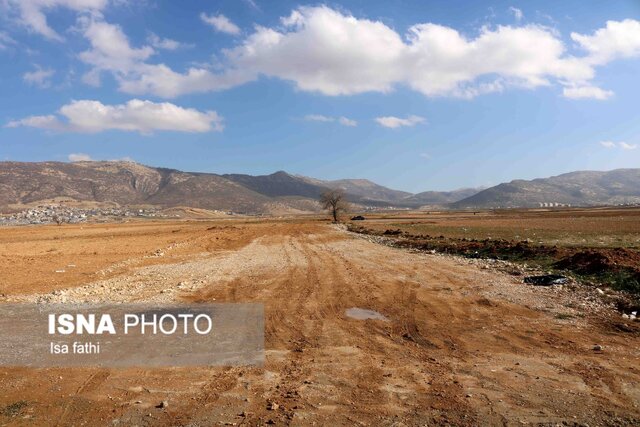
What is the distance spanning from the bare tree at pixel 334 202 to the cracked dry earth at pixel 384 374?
94.1 meters

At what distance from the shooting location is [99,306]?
12992 mm

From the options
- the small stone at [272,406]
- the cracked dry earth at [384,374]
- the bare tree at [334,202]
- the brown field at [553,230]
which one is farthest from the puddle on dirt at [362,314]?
the bare tree at [334,202]

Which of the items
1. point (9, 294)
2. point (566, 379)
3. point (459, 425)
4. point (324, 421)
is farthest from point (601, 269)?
point (9, 294)

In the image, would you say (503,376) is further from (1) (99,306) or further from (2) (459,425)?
(1) (99,306)

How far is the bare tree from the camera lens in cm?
10919

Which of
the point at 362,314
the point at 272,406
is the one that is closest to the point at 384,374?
the point at 272,406

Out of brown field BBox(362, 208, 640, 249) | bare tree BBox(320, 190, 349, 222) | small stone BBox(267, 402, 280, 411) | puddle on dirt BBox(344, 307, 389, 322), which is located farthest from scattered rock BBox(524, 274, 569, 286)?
bare tree BBox(320, 190, 349, 222)

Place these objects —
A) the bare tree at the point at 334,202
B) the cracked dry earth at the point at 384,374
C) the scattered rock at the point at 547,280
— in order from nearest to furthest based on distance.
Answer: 1. the cracked dry earth at the point at 384,374
2. the scattered rock at the point at 547,280
3. the bare tree at the point at 334,202

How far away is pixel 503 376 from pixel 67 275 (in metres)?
19.5

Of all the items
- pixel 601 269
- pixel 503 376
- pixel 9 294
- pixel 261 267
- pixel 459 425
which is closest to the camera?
pixel 459 425

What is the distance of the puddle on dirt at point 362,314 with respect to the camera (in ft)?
39.7

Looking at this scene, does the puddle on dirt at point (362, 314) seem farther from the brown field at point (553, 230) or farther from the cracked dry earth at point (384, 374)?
the brown field at point (553, 230)

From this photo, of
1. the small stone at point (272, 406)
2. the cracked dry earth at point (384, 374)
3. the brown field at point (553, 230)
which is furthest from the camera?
the brown field at point (553, 230)

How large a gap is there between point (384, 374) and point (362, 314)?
4637 mm
